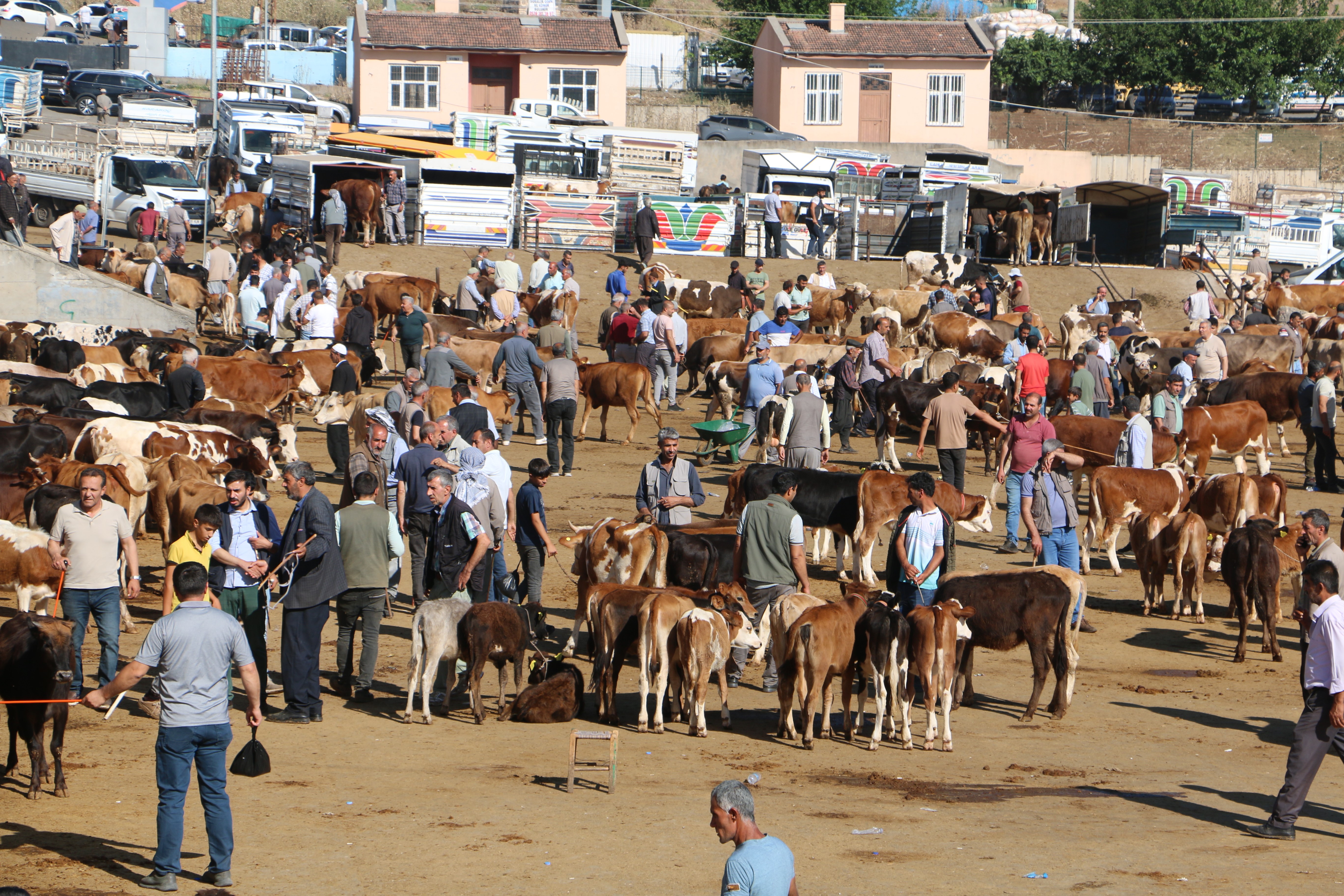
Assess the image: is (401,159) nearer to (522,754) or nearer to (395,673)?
(395,673)

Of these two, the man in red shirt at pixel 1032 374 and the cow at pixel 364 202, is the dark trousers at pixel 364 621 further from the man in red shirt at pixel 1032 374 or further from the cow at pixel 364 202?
the cow at pixel 364 202

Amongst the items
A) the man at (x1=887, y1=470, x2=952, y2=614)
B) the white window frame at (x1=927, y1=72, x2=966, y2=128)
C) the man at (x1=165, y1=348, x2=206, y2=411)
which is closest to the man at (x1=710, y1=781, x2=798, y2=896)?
the man at (x1=887, y1=470, x2=952, y2=614)

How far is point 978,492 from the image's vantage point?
19.9 m

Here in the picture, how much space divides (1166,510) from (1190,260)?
81.7 feet

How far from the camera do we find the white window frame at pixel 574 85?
2045 inches

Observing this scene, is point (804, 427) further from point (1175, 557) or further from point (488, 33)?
point (488, 33)

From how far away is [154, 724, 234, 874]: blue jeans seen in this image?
733cm

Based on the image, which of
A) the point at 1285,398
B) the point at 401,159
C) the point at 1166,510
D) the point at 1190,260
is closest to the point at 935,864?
the point at 1166,510

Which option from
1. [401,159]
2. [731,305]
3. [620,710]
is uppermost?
[401,159]

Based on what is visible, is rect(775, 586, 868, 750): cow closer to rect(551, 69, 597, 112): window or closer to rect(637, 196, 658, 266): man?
rect(637, 196, 658, 266): man

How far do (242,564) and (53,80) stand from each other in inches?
1855

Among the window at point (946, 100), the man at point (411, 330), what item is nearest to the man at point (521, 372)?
the man at point (411, 330)

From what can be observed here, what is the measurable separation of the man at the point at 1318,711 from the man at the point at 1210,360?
1500 centimetres

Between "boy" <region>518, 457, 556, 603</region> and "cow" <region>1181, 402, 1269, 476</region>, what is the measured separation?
35.9 ft
